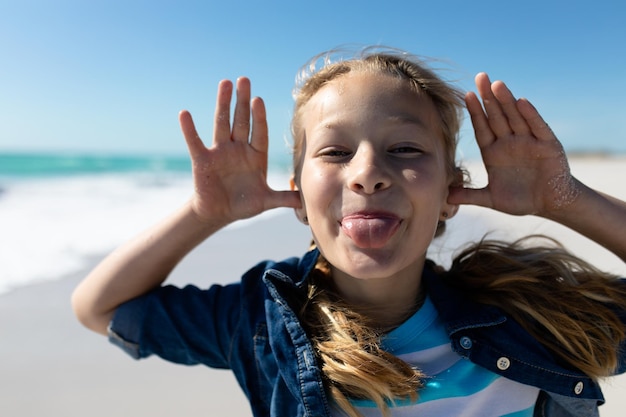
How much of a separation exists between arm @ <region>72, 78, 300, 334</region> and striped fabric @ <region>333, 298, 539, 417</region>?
0.66 meters

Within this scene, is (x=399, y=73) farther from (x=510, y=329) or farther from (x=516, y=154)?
(x=510, y=329)

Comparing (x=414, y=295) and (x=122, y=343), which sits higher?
(x=414, y=295)

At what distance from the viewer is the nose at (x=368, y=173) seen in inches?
64.5

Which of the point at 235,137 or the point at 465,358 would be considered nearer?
the point at 465,358

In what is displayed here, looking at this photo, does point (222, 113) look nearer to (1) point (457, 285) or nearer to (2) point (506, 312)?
(1) point (457, 285)

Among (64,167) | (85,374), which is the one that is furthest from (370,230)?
(64,167)

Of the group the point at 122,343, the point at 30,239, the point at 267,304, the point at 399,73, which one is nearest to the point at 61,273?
A: the point at 30,239

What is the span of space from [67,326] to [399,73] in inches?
117

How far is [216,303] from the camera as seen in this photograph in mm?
1931

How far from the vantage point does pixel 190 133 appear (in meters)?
1.96

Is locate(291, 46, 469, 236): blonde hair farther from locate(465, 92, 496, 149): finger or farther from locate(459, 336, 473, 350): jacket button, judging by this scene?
locate(459, 336, 473, 350): jacket button

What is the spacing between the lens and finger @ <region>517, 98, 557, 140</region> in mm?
1873

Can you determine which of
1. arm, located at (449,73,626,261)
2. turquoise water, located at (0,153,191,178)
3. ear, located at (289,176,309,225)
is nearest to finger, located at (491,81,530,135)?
arm, located at (449,73,626,261)

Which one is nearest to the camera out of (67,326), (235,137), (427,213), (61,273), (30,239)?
(427,213)
